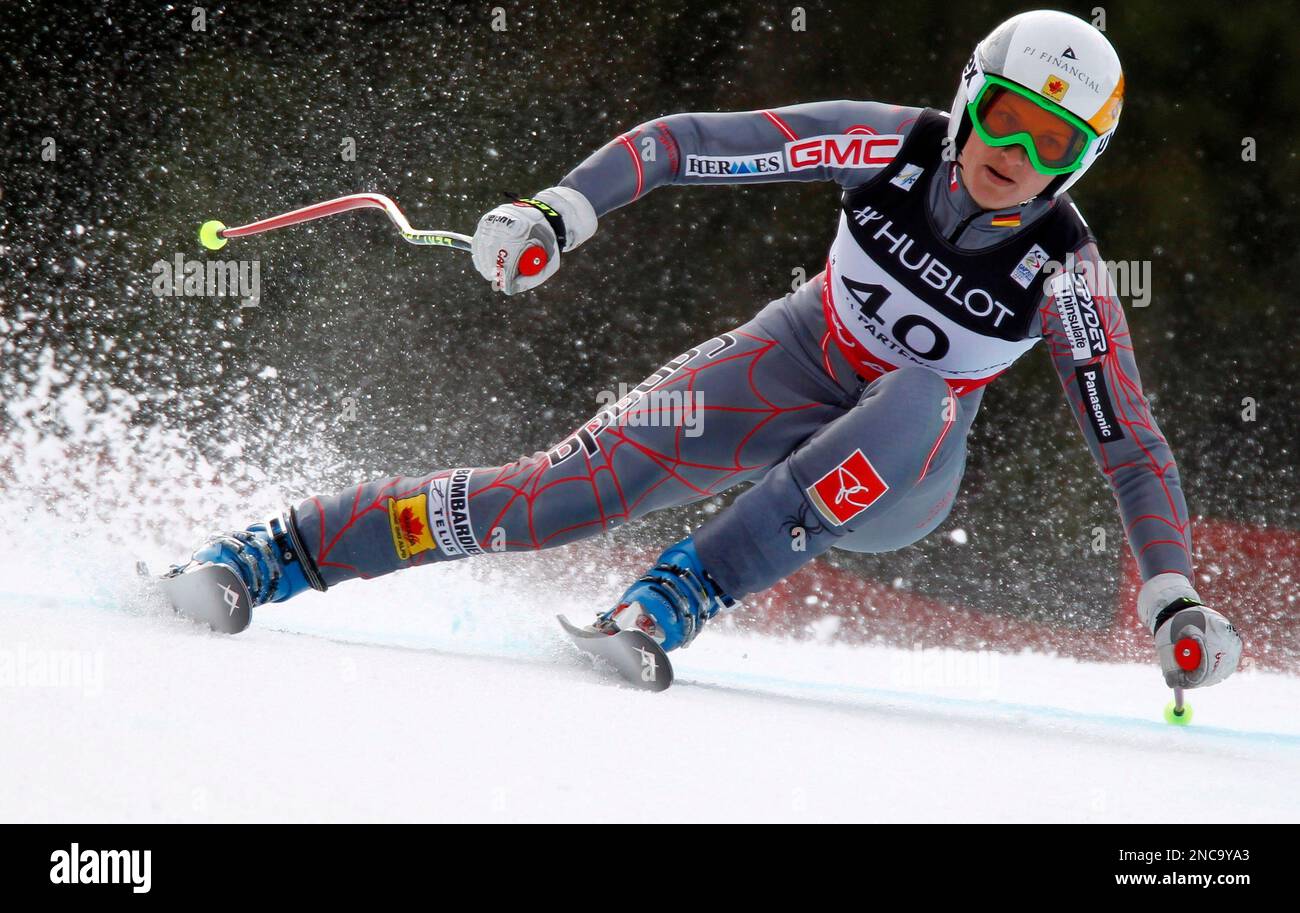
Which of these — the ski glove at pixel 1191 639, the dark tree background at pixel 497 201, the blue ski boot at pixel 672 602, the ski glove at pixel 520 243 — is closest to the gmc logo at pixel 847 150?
the ski glove at pixel 520 243

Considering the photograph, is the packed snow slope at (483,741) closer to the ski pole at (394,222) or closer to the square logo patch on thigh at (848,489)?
the square logo patch on thigh at (848,489)

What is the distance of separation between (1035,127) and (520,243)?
79 centimetres

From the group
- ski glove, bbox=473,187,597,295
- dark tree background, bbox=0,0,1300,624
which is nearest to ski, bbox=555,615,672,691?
ski glove, bbox=473,187,597,295

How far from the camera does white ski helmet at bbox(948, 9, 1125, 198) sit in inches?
72.4

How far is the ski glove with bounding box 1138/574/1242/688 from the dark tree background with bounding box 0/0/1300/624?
2.29 m

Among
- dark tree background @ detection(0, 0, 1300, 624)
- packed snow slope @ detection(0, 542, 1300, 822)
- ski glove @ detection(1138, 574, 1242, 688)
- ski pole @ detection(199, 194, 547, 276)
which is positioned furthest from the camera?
dark tree background @ detection(0, 0, 1300, 624)

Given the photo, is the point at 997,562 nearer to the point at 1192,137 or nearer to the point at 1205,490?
the point at 1205,490

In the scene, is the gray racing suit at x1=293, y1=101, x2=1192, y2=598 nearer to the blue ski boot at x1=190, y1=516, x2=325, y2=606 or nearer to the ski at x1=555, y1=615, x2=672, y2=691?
the blue ski boot at x1=190, y1=516, x2=325, y2=606

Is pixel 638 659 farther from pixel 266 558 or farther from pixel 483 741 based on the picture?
pixel 266 558

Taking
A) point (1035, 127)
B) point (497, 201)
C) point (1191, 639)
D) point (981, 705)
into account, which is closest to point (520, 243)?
point (1035, 127)

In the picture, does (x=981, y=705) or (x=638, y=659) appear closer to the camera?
(x=638, y=659)

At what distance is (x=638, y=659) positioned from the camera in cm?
170

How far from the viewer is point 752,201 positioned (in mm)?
4172

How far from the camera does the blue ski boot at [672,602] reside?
1.81 meters
